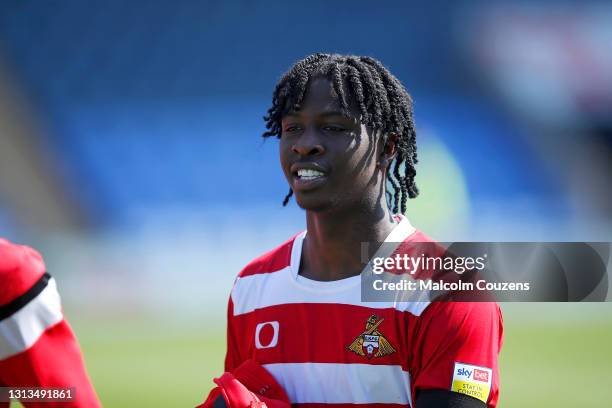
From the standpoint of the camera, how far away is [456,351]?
231 centimetres

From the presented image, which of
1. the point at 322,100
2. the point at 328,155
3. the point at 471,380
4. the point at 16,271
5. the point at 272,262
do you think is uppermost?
the point at 322,100

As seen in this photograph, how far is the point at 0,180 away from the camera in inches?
416

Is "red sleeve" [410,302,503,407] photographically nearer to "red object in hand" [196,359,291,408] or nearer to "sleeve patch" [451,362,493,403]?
"sleeve patch" [451,362,493,403]

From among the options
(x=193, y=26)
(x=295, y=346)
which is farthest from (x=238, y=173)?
(x=295, y=346)

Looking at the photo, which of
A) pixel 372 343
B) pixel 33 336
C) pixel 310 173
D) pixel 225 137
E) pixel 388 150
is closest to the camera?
pixel 33 336

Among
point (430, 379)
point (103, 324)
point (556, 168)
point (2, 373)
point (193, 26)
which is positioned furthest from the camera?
Answer: point (193, 26)

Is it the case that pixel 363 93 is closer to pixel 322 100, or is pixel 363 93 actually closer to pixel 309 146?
pixel 322 100

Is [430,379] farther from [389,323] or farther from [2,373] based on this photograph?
[2,373]

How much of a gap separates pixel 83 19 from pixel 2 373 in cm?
1043

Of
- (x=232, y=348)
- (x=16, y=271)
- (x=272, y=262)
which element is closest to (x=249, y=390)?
(x=232, y=348)

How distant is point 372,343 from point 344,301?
0.17 metres

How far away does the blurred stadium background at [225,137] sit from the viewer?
9.57 m

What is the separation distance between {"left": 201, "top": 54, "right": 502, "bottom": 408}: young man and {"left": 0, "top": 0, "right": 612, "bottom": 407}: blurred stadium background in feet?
20.2

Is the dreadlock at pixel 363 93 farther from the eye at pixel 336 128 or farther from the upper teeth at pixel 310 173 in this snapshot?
the upper teeth at pixel 310 173
